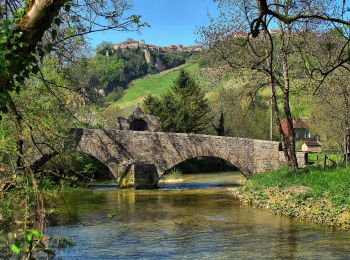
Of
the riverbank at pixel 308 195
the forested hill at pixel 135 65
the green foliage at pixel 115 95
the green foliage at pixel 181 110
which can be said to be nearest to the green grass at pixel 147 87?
the green foliage at pixel 115 95

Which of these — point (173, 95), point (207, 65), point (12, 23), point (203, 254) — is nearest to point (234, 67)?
point (207, 65)

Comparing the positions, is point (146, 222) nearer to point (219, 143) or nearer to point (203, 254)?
point (203, 254)

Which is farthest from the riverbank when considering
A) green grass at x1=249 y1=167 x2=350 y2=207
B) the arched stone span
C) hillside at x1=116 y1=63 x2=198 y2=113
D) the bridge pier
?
hillside at x1=116 y1=63 x2=198 y2=113

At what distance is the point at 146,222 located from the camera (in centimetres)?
1869

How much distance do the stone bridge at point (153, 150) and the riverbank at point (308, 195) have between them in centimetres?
828

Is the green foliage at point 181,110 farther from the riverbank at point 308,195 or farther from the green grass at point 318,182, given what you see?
the riverbank at point 308,195

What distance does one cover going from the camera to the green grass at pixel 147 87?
129 meters

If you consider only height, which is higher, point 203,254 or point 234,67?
point 234,67

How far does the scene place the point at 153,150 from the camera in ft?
113

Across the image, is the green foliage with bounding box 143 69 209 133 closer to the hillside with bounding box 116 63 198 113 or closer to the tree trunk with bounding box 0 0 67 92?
the tree trunk with bounding box 0 0 67 92

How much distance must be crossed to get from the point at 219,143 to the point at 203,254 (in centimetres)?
2086

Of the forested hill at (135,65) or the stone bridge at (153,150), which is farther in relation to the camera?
the forested hill at (135,65)

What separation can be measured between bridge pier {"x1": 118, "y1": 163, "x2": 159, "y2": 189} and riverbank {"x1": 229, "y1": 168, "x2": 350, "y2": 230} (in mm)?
9620

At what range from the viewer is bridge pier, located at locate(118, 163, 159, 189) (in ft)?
108
